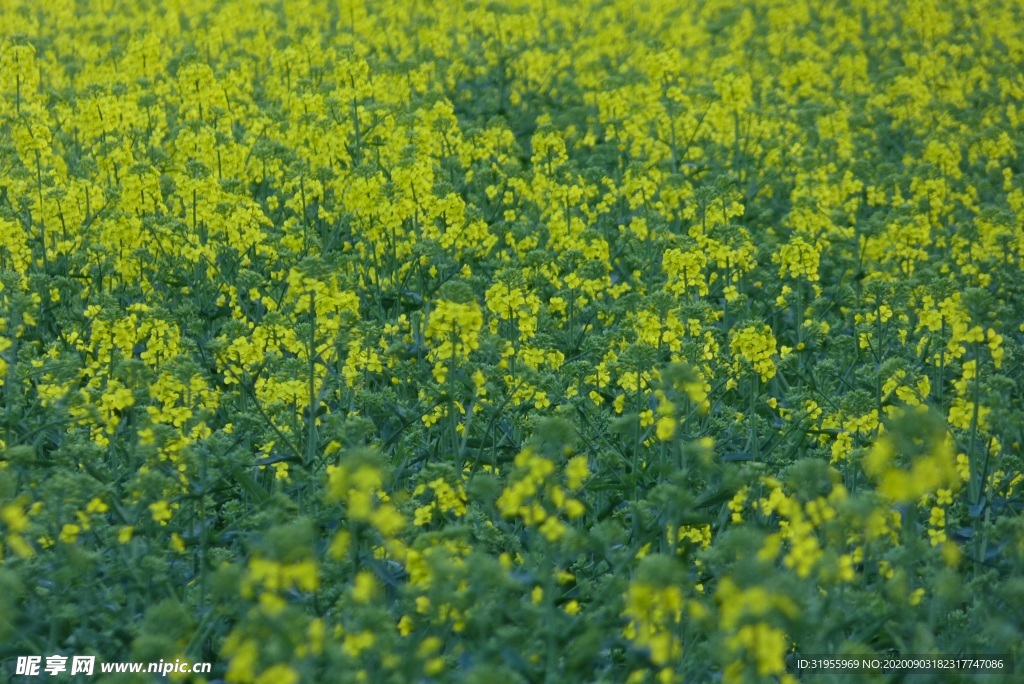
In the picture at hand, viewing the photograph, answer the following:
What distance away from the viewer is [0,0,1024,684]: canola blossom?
3.83 metres

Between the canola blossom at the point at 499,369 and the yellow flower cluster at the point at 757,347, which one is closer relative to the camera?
the canola blossom at the point at 499,369

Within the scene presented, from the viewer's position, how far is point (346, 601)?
390 centimetres

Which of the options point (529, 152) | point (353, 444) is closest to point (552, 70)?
point (529, 152)

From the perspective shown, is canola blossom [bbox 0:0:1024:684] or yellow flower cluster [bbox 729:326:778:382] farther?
yellow flower cluster [bbox 729:326:778:382]

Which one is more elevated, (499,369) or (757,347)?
(757,347)

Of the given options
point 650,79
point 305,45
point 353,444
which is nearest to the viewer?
point 353,444

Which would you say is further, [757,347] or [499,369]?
[499,369]

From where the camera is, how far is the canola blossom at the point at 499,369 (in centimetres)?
383

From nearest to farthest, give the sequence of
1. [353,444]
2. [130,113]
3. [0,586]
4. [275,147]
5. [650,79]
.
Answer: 1. [0,586]
2. [353,444]
3. [275,147]
4. [130,113]
5. [650,79]

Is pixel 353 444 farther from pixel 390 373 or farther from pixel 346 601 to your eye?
pixel 390 373

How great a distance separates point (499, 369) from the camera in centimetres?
598

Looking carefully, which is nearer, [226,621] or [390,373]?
[226,621]

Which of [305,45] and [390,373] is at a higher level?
[305,45]

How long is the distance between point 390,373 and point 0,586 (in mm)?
2857
